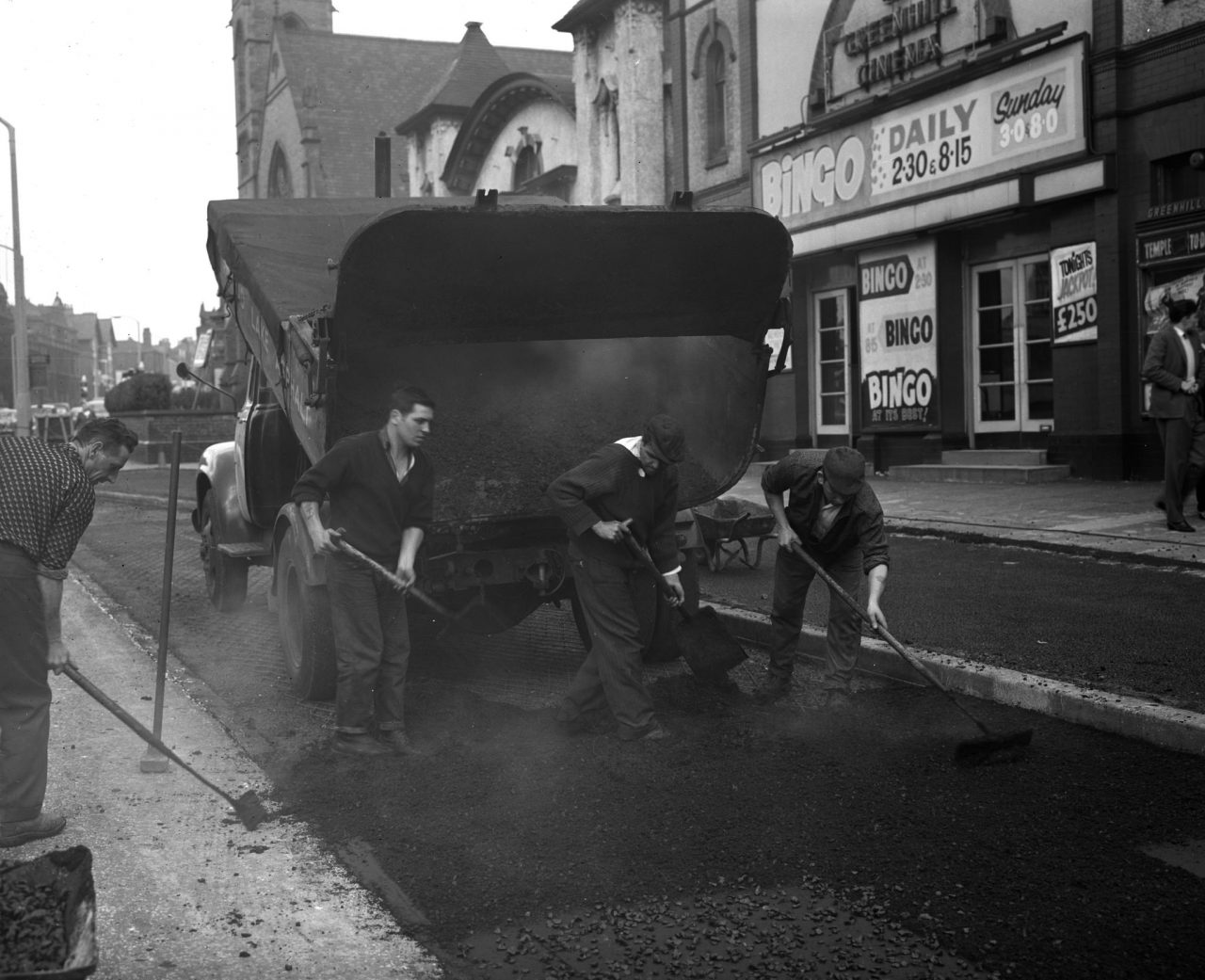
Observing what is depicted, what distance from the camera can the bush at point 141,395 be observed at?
39438 millimetres

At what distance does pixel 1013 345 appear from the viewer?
1803 centimetres

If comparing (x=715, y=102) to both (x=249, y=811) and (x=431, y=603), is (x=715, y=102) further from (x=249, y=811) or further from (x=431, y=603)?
(x=249, y=811)

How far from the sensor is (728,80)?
2331cm

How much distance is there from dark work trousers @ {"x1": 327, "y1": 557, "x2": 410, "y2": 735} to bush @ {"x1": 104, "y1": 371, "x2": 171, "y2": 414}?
34771 mm

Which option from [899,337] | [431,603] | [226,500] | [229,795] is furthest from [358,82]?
[229,795]

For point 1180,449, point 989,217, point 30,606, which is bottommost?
point 30,606

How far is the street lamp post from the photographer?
34.0 meters

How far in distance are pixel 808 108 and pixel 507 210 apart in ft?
50.6

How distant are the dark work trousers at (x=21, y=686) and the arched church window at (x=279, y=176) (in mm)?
49918

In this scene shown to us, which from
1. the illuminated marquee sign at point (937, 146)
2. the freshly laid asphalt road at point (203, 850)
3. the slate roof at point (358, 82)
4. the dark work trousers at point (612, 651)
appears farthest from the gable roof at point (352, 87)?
the dark work trousers at point (612, 651)

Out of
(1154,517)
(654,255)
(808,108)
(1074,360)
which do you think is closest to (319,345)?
(654,255)

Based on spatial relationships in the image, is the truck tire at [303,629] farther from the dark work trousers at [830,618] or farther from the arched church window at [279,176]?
the arched church window at [279,176]

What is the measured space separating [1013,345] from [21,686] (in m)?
15.4

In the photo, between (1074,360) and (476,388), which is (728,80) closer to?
(1074,360)
